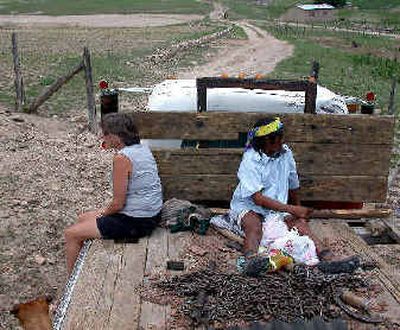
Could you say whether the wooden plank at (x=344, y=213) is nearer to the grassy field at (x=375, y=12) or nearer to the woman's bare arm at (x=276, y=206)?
the woman's bare arm at (x=276, y=206)

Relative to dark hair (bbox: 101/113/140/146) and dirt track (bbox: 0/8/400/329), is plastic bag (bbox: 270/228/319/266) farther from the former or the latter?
dirt track (bbox: 0/8/400/329)

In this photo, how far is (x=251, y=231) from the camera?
15.8 ft

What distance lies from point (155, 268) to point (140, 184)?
0.82 m

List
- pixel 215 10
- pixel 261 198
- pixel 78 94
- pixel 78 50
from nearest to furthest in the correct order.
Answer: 1. pixel 261 198
2. pixel 78 94
3. pixel 78 50
4. pixel 215 10

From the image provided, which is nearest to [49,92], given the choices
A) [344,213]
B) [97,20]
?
[344,213]

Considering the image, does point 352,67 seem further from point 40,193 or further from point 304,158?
point 304,158

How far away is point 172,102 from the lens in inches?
275

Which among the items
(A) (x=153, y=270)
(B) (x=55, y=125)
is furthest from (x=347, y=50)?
(A) (x=153, y=270)

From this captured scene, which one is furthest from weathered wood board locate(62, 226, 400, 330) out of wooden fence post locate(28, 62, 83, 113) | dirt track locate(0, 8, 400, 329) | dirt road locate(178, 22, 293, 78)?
dirt road locate(178, 22, 293, 78)

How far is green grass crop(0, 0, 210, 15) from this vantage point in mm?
58000

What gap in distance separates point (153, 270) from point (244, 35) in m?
36.0

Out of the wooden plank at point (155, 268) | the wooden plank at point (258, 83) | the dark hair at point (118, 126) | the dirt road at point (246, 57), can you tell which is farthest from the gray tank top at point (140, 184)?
the dirt road at point (246, 57)

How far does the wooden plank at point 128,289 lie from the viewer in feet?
12.0

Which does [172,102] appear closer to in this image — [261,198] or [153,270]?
[261,198]
